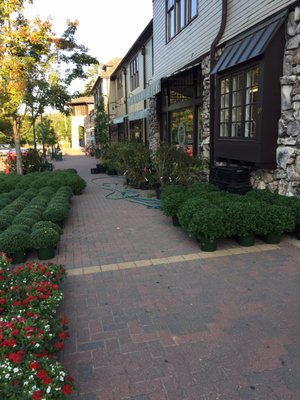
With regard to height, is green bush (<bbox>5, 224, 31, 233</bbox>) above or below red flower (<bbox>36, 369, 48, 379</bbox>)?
above

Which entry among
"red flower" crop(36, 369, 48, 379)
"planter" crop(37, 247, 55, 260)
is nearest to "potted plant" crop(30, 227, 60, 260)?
"planter" crop(37, 247, 55, 260)

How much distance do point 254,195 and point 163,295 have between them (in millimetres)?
3201

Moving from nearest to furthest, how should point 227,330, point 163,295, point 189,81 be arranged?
1. point 227,330
2. point 163,295
3. point 189,81

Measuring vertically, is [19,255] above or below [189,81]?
below

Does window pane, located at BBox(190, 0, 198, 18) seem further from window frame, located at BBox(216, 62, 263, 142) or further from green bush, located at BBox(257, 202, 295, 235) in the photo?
green bush, located at BBox(257, 202, 295, 235)

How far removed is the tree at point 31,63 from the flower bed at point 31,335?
9.82 metres

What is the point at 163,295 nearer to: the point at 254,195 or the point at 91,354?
the point at 91,354

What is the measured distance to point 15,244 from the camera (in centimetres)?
498

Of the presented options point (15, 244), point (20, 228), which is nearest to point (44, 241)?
point (15, 244)

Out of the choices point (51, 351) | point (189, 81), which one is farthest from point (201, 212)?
point (189, 81)

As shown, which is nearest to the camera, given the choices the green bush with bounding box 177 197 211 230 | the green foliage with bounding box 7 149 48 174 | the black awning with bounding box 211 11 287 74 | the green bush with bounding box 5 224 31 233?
the green bush with bounding box 5 224 31 233

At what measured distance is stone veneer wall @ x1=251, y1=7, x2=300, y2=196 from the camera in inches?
233

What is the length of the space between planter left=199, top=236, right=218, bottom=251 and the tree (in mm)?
9619

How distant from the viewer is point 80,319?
352cm
